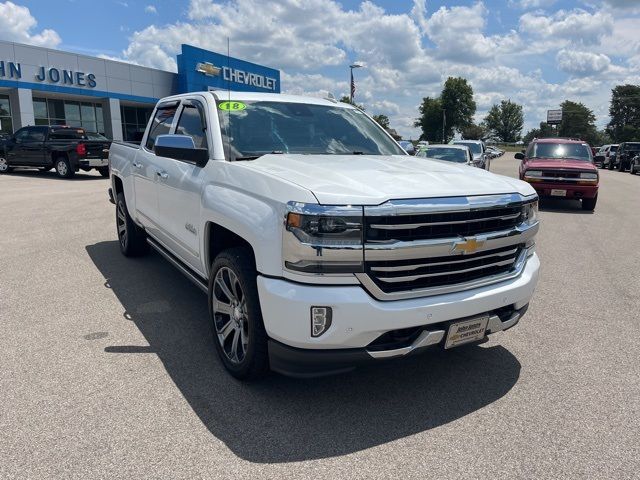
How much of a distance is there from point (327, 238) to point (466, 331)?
1081 mm

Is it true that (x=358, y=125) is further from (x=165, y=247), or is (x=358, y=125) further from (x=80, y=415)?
(x=80, y=415)

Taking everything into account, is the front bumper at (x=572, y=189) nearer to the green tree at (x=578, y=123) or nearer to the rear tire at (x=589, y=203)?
the rear tire at (x=589, y=203)

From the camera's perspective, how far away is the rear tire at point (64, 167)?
60.4 ft

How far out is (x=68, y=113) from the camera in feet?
109

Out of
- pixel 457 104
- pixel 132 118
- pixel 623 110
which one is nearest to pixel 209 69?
pixel 132 118

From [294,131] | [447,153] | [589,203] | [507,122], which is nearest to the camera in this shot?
[294,131]

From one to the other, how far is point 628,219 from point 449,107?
300ft

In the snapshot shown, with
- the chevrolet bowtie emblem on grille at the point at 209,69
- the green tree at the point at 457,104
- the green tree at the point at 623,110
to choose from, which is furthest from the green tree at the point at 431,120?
the chevrolet bowtie emblem on grille at the point at 209,69

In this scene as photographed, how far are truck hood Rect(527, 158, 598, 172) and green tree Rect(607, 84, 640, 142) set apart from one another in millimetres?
111620

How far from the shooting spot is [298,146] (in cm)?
415

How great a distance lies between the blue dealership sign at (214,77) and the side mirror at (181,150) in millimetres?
30022

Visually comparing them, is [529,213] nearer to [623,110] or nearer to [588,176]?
[588,176]

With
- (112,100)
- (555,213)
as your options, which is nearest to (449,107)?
(112,100)

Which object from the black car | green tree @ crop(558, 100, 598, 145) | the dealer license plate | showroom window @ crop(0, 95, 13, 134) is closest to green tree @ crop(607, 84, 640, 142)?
green tree @ crop(558, 100, 598, 145)
